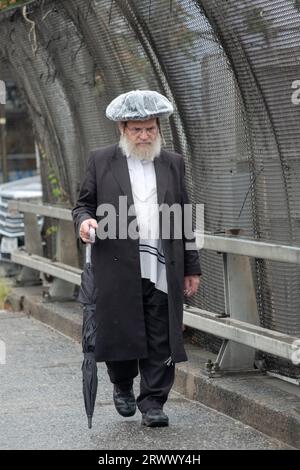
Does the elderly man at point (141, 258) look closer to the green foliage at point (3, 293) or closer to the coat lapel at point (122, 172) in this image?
the coat lapel at point (122, 172)

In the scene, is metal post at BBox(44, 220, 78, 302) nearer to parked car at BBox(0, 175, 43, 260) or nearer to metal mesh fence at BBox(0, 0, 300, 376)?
metal mesh fence at BBox(0, 0, 300, 376)

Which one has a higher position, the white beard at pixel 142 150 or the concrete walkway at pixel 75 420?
the white beard at pixel 142 150

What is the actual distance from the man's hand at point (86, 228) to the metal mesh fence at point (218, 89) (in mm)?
1251

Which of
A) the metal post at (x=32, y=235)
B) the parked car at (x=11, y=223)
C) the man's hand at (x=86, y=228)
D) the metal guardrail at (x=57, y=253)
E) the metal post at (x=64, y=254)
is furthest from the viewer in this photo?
the parked car at (x=11, y=223)

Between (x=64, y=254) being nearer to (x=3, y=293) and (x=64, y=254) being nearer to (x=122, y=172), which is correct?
(x=3, y=293)

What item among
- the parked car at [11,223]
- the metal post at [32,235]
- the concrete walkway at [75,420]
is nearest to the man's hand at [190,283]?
the concrete walkway at [75,420]

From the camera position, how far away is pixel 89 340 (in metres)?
6.78

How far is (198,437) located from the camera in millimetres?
6660

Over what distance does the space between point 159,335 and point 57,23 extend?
3.99 meters

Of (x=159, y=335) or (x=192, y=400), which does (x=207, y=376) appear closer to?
(x=192, y=400)

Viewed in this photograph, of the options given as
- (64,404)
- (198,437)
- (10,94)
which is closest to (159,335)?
(198,437)

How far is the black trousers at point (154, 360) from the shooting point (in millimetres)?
6785

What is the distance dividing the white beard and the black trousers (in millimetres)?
685

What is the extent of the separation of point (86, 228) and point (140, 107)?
0.72 metres
